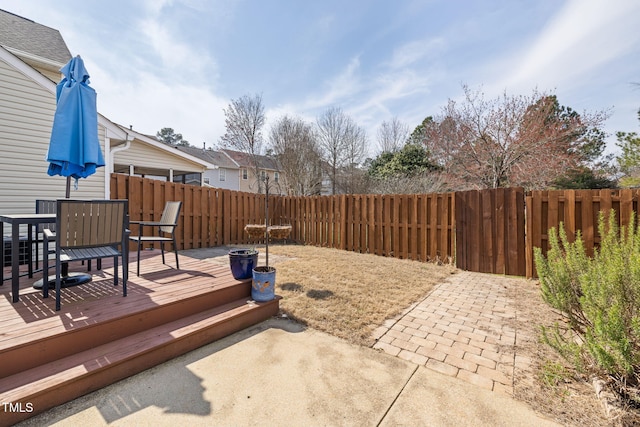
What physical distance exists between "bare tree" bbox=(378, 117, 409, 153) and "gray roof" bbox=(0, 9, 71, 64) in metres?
18.2

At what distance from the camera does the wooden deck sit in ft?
5.71

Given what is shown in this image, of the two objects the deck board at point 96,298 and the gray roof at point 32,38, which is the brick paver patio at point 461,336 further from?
the gray roof at point 32,38

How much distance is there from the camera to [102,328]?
7.16ft

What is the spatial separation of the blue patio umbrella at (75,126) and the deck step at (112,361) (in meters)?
2.22

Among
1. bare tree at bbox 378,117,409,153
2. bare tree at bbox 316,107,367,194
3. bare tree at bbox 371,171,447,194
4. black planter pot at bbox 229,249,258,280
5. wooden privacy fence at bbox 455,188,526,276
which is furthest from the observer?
bare tree at bbox 378,117,409,153

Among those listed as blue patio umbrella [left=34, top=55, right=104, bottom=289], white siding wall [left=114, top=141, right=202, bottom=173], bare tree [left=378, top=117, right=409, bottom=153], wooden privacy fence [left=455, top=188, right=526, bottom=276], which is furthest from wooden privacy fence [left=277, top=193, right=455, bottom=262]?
bare tree [left=378, top=117, right=409, bottom=153]

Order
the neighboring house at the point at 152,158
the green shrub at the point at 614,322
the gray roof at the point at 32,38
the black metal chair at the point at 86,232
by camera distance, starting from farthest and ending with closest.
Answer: the neighboring house at the point at 152,158
the gray roof at the point at 32,38
the black metal chair at the point at 86,232
the green shrub at the point at 614,322

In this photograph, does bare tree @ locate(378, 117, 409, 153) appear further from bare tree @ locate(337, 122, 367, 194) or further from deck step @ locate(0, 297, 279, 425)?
deck step @ locate(0, 297, 279, 425)

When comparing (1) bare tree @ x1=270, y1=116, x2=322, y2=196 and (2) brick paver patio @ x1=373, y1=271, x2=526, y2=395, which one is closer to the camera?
(2) brick paver patio @ x1=373, y1=271, x2=526, y2=395

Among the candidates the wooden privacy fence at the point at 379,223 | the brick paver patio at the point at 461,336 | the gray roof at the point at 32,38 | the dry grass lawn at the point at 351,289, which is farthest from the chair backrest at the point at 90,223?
the gray roof at the point at 32,38

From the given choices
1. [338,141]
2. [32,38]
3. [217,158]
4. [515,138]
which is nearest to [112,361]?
[32,38]

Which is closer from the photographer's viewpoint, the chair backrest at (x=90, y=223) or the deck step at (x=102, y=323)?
the deck step at (x=102, y=323)

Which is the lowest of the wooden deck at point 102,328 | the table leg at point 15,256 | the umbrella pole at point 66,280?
the wooden deck at point 102,328

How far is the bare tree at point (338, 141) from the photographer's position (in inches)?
775
